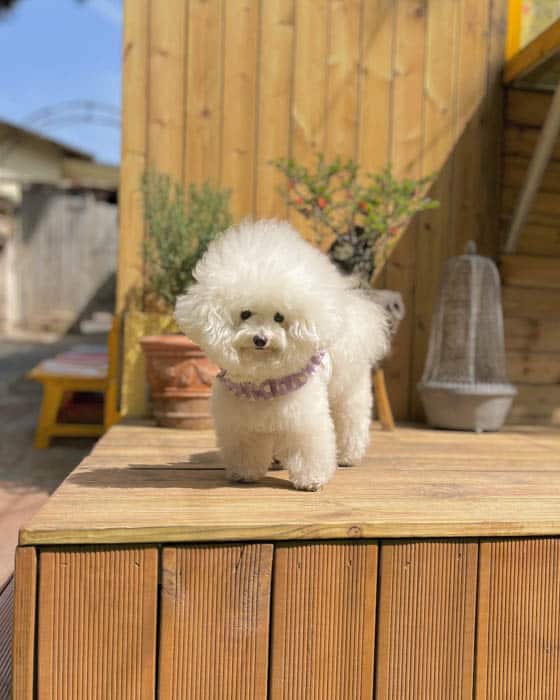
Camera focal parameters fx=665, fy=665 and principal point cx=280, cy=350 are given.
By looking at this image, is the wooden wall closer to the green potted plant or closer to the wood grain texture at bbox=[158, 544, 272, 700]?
the green potted plant

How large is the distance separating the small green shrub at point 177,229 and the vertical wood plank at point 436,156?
0.93m

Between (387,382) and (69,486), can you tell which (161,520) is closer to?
(69,486)

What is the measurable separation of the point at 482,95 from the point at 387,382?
1.37 m

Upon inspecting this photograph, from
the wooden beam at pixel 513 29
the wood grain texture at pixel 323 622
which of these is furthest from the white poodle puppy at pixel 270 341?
the wooden beam at pixel 513 29

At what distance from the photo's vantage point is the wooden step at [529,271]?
3.05m

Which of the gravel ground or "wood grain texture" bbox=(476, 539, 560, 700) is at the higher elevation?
"wood grain texture" bbox=(476, 539, 560, 700)

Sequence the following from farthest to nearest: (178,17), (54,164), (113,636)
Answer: (54,164)
(178,17)
(113,636)

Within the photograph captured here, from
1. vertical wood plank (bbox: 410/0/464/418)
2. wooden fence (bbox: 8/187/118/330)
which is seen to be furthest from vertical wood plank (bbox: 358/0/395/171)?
wooden fence (bbox: 8/187/118/330)

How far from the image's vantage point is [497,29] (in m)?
3.02

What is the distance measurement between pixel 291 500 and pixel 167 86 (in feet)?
6.93

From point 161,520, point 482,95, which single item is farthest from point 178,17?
point 161,520

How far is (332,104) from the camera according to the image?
2949mm

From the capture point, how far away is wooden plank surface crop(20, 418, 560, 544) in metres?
1.20

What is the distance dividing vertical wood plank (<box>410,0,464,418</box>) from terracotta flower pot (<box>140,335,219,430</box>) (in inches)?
40.4
